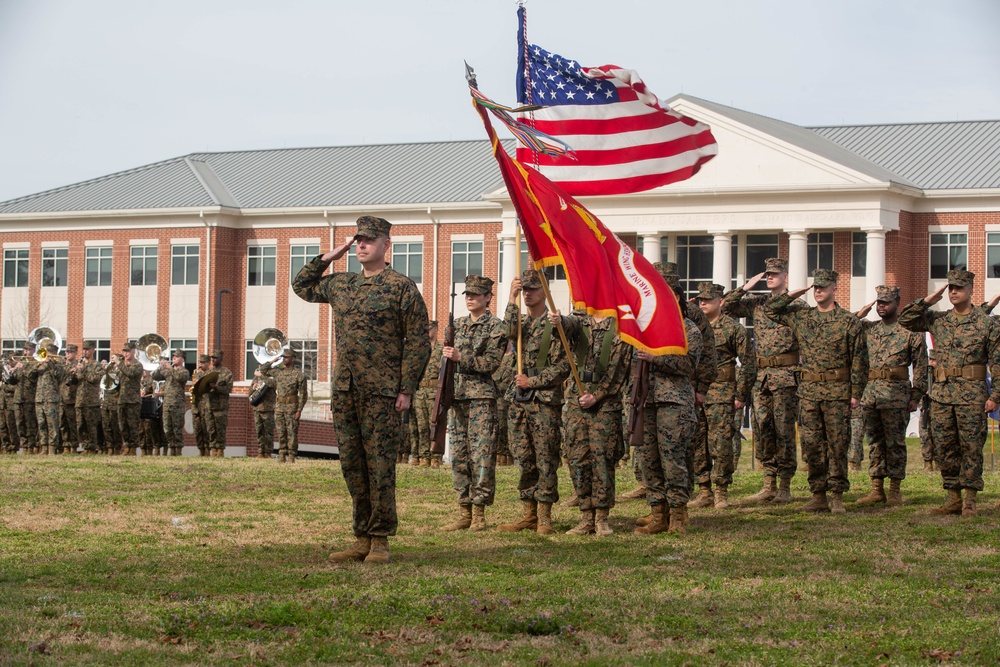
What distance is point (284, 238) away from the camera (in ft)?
198

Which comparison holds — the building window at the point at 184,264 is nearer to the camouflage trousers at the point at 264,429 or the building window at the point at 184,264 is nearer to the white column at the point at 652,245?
the white column at the point at 652,245

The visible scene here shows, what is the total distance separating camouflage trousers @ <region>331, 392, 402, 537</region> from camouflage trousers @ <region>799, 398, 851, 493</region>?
5066 millimetres

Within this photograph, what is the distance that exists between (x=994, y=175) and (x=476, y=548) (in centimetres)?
4419

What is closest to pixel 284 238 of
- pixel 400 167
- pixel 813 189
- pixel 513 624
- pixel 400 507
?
pixel 400 167

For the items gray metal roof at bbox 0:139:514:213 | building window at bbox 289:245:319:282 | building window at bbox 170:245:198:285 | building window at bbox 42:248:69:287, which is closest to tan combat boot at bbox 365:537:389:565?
gray metal roof at bbox 0:139:514:213

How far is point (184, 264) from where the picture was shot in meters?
61.0

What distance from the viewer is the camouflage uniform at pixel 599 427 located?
39.2ft

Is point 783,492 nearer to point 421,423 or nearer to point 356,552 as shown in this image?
point 356,552

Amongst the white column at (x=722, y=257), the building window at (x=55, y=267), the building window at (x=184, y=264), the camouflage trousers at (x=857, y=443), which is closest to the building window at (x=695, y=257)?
the white column at (x=722, y=257)

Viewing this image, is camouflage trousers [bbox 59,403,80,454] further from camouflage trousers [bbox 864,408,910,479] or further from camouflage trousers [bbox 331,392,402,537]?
camouflage trousers [bbox 331,392,402,537]

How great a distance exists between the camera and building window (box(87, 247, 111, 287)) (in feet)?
204

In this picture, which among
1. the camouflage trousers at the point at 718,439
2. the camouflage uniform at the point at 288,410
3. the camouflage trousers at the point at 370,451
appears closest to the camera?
the camouflage trousers at the point at 370,451

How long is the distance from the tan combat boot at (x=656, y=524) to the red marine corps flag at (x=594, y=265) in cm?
151

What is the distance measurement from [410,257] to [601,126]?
1780 inches
